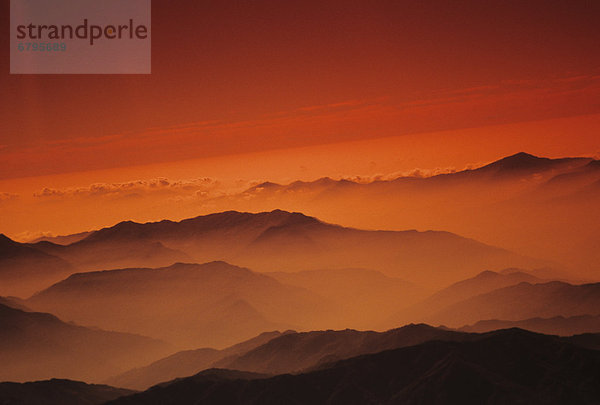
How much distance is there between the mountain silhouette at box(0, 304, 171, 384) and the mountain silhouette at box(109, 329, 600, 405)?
8.33 feet

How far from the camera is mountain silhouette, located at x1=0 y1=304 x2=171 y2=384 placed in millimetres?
28844

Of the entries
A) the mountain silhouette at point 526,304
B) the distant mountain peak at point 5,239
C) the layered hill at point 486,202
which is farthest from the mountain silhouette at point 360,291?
the distant mountain peak at point 5,239

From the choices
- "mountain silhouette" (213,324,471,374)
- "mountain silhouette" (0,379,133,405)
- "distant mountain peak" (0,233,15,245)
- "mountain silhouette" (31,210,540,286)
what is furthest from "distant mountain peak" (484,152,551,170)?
"distant mountain peak" (0,233,15,245)

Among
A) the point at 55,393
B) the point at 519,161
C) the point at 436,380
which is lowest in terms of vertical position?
the point at 55,393

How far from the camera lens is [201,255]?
1188 inches

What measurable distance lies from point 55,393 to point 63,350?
287cm

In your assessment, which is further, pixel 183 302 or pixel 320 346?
pixel 183 302

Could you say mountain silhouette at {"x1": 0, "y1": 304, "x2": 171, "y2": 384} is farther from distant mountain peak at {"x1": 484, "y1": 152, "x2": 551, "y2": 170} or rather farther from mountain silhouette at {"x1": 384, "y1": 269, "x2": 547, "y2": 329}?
distant mountain peak at {"x1": 484, "y1": 152, "x2": 551, "y2": 170}

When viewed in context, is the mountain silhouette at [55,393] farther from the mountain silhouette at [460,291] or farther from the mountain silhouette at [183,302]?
the mountain silhouette at [460,291]

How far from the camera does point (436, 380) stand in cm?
2636

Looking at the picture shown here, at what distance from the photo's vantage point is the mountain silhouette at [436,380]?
24.7 metres

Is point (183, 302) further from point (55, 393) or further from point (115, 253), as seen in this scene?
point (55, 393)

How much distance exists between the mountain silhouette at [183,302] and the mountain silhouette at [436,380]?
8.10 feet

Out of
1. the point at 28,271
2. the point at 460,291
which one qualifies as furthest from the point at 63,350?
the point at 460,291
